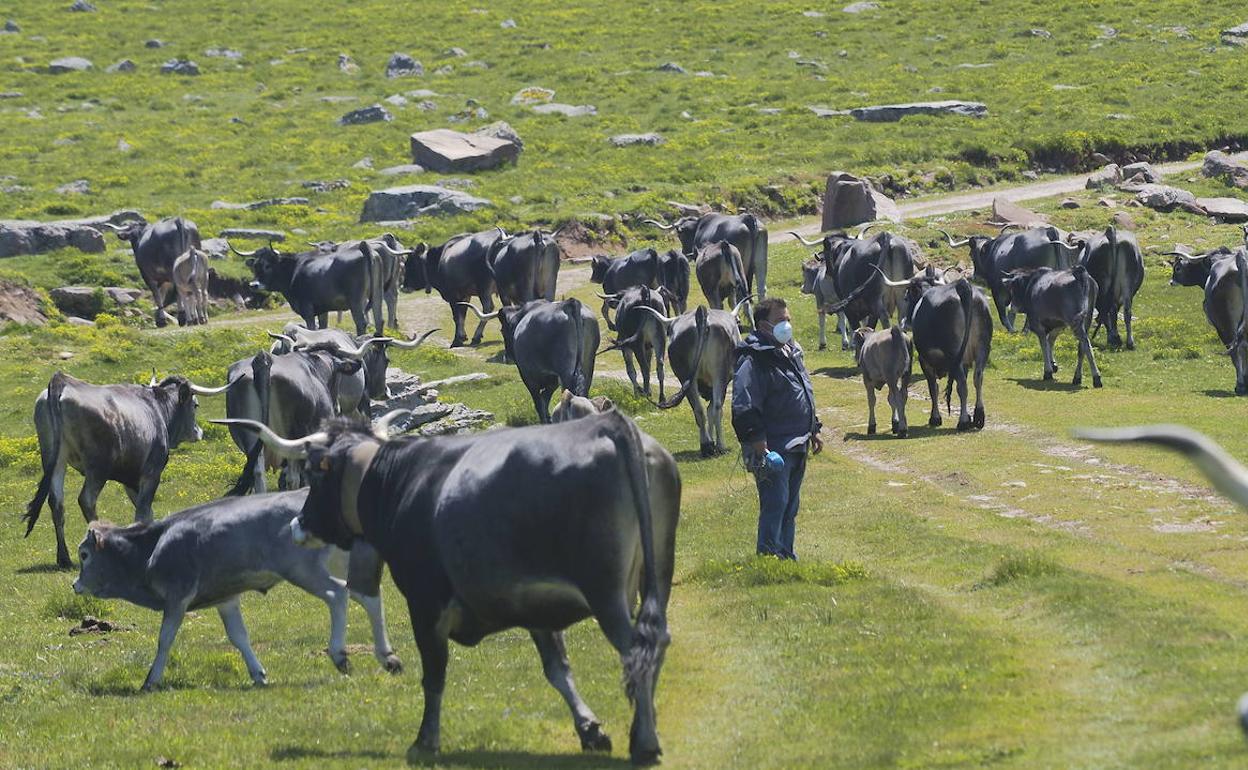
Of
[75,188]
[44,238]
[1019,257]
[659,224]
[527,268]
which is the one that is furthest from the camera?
[75,188]

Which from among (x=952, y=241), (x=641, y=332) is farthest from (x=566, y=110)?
(x=641, y=332)

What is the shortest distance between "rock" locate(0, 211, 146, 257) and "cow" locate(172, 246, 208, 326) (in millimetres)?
7290

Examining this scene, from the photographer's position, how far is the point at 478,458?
11.4 m

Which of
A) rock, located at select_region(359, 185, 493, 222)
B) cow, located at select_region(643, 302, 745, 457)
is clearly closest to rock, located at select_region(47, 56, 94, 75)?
rock, located at select_region(359, 185, 493, 222)

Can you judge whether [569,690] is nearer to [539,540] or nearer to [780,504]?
[539,540]

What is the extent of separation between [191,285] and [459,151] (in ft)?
73.6

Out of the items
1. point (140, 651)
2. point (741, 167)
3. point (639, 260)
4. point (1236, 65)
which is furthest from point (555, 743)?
point (1236, 65)

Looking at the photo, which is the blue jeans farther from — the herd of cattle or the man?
the herd of cattle

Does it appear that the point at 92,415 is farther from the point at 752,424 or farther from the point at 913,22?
the point at 913,22

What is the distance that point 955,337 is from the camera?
2878 cm

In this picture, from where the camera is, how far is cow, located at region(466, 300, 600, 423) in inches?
1141

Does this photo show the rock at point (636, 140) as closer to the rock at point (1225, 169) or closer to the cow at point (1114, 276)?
the rock at point (1225, 169)

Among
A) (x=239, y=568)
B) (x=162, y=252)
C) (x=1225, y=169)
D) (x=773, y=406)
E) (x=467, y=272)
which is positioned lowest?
(x=162, y=252)

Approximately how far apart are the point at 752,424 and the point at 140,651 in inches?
245
